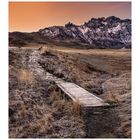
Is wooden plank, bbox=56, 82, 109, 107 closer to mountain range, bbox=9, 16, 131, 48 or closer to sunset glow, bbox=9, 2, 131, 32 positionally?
mountain range, bbox=9, 16, 131, 48

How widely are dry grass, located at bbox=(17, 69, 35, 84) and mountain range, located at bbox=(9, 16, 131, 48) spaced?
0.43m

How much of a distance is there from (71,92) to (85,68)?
520mm

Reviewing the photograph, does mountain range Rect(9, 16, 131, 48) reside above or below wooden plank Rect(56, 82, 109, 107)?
above

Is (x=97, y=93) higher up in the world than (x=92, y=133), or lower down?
higher up

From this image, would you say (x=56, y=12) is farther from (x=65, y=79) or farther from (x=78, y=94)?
(x=78, y=94)

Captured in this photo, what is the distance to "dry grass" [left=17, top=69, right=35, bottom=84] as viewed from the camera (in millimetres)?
7203

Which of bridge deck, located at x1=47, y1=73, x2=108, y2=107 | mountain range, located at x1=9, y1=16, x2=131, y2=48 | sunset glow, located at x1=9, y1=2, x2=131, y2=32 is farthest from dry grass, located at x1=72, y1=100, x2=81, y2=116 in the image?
sunset glow, located at x1=9, y1=2, x2=131, y2=32

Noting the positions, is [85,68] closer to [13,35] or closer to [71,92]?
[71,92]

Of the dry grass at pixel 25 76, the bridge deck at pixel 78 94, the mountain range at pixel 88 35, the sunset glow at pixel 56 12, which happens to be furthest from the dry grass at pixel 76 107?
the sunset glow at pixel 56 12

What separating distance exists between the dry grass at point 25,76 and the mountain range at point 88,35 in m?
0.43

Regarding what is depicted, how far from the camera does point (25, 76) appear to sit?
7246mm

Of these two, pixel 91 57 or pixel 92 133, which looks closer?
pixel 92 133
